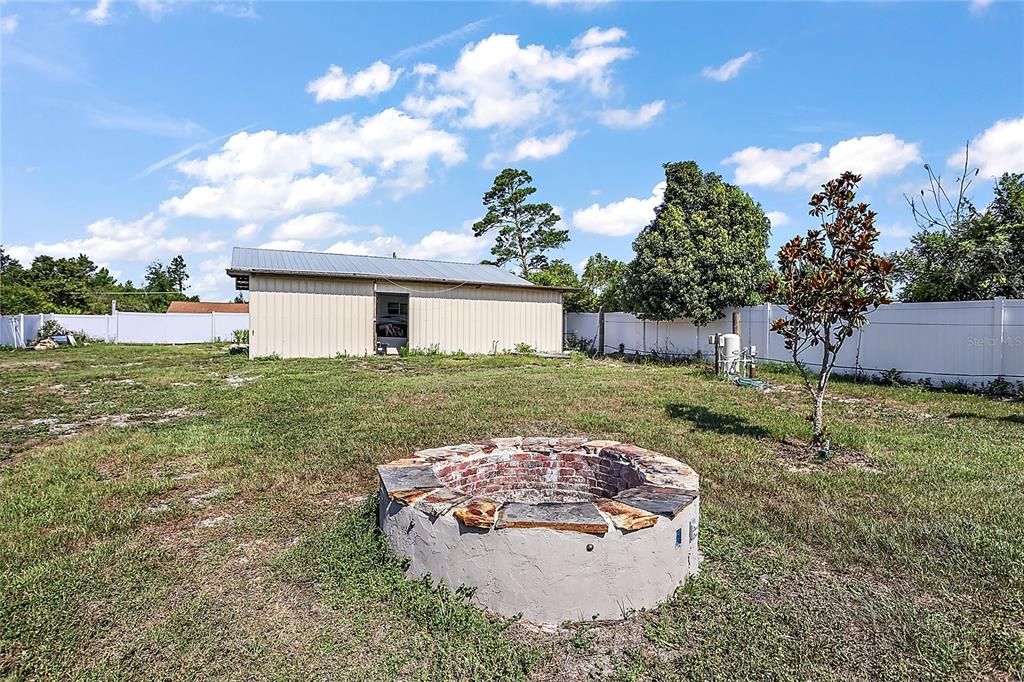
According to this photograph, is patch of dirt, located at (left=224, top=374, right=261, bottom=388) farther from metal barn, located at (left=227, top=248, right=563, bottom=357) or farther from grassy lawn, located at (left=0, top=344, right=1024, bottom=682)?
metal barn, located at (left=227, top=248, right=563, bottom=357)

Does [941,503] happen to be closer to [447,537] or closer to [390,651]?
[447,537]

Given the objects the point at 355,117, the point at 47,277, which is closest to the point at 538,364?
the point at 355,117

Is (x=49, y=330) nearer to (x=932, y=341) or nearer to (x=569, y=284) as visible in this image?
(x=569, y=284)

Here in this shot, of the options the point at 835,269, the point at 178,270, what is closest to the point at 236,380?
the point at 835,269

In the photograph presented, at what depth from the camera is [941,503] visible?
3.71m

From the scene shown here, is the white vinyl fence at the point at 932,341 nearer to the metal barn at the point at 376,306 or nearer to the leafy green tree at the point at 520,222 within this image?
the metal barn at the point at 376,306

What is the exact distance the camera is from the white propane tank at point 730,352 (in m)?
10.9

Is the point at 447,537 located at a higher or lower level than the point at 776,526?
higher

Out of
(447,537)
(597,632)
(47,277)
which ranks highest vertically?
(47,277)

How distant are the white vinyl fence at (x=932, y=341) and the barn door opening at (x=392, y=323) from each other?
10.6m

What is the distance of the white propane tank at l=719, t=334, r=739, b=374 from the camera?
10945mm

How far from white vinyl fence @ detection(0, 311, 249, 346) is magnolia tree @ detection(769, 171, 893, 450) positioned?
79.7ft

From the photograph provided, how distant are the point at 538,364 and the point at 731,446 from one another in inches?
352

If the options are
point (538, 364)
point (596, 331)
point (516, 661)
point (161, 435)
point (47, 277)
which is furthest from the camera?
point (47, 277)
